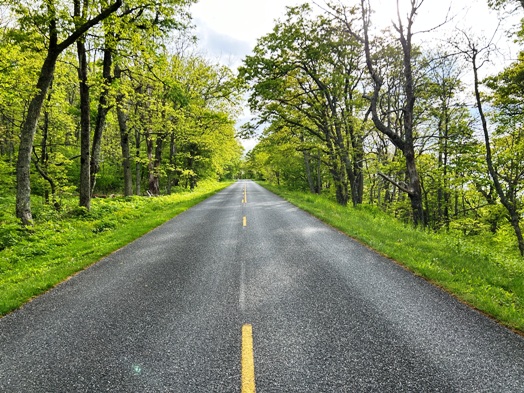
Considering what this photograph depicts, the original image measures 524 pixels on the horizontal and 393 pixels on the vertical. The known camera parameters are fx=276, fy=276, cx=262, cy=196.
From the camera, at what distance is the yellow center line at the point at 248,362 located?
2.81m

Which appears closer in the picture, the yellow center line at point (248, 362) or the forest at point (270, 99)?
the yellow center line at point (248, 362)

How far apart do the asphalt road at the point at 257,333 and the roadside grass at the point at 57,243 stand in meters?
0.57

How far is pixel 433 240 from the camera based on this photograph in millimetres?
8992

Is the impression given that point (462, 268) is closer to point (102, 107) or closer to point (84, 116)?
point (84, 116)

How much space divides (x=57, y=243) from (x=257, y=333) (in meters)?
8.14

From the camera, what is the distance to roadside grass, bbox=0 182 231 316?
5.65 meters

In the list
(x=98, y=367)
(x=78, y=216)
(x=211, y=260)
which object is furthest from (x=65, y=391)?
(x=78, y=216)

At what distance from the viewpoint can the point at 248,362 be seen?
10.4 ft

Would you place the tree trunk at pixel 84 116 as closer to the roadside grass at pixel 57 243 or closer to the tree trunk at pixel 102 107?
the tree trunk at pixel 102 107

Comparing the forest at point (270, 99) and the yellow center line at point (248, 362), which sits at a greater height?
the forest at point (270, 99)

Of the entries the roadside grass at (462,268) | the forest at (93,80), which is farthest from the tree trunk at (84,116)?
the roadside grass at (462,268)

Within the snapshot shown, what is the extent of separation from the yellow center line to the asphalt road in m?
0.06

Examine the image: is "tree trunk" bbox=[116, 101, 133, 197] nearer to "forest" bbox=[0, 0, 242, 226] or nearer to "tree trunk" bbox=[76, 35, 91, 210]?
"forest" bbox=[0, 0, 242, 226]

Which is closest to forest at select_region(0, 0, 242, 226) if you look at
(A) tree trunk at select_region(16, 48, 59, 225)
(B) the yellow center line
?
(A) tree trunk at select_region(16, 48, 59, 225)
